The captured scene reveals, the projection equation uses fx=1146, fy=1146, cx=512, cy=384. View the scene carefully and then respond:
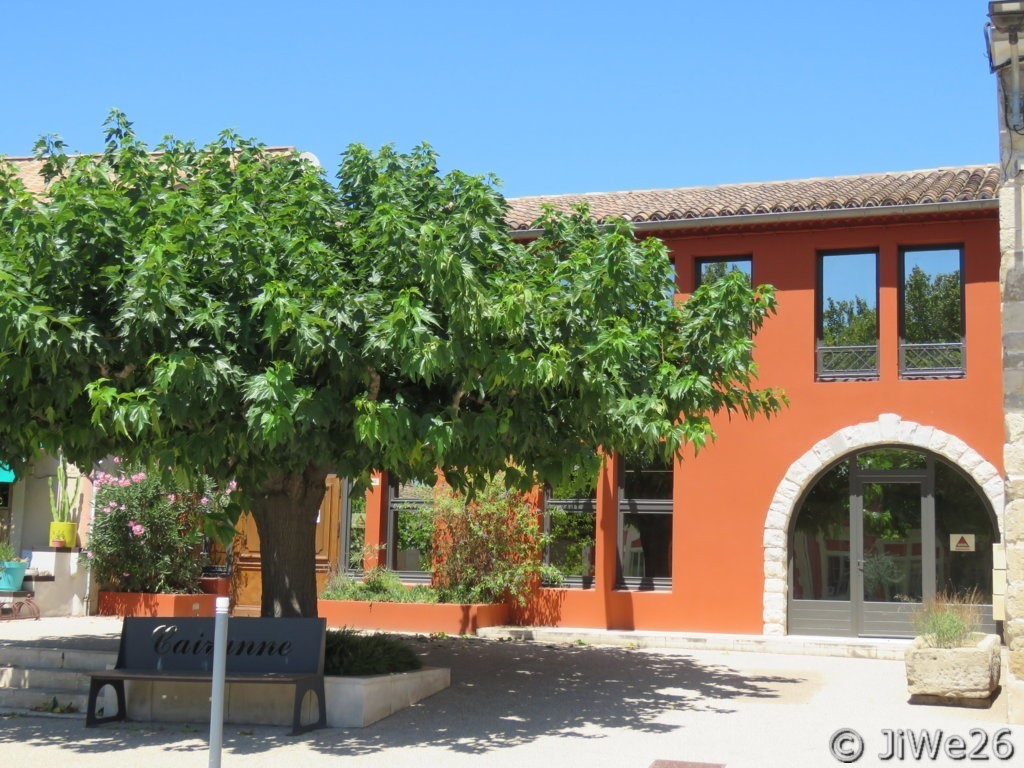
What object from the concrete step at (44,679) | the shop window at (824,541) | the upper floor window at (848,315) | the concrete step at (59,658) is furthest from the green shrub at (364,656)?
the upper floor window at (848,315)

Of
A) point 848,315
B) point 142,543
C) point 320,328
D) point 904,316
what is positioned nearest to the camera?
point 320,328

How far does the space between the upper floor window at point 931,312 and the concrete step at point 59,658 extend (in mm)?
11290

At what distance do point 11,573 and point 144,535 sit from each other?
2.11m

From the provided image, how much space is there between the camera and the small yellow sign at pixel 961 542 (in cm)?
1605

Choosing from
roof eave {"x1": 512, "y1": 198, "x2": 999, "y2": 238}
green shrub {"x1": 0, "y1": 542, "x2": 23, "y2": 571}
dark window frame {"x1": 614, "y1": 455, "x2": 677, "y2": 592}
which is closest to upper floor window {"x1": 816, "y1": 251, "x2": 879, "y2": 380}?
roof eave {"x1": 512, "y1": 198, "x2": 999, "y2": 238}

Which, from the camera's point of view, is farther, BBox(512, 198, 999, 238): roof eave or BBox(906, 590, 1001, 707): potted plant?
BBox(512, 198, 999, 238): roof eave

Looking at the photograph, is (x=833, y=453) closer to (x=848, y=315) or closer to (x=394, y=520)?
(x=848, y=315)

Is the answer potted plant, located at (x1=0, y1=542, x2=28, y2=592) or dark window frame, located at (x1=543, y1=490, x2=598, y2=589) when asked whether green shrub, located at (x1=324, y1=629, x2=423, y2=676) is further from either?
potted plant, located at (x1=0, y1=542, x2=28, y2=592)

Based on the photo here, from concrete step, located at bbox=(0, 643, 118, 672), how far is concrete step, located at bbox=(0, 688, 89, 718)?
1.67 feet

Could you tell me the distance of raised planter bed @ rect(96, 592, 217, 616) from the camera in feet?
55.1

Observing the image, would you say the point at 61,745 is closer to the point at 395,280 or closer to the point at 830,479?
the point at 395,280

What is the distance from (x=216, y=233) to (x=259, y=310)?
3.37ft

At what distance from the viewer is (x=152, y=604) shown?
669 inches

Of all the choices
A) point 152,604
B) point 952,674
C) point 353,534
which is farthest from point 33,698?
point 353,534
